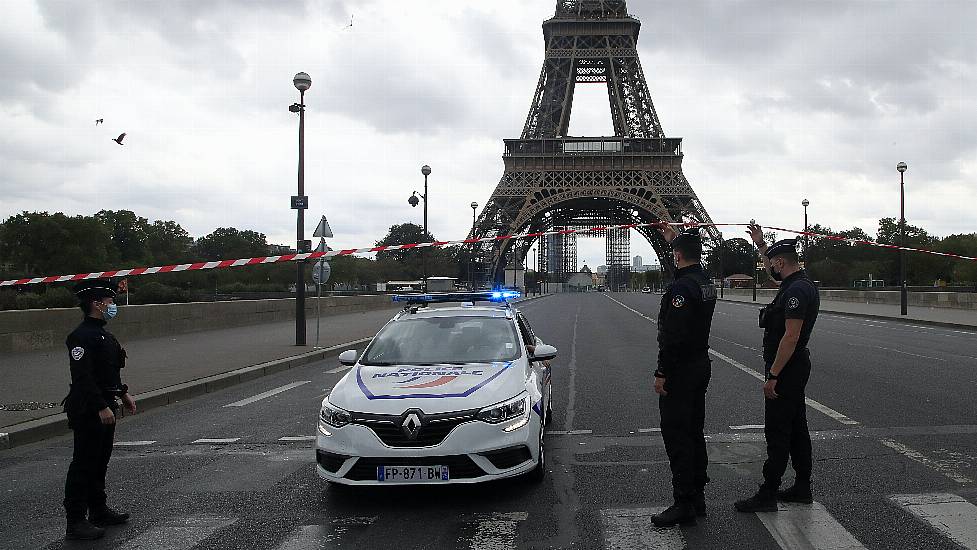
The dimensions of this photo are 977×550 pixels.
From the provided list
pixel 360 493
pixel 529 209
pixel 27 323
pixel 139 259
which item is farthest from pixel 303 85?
pixel 139 259

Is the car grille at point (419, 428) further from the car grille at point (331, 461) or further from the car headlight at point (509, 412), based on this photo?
the car grille at point (331, 461)

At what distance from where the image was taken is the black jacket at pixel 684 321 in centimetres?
468

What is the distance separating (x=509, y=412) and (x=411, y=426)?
2.36 feet

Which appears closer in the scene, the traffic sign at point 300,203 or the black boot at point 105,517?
the black boot at point 105,517

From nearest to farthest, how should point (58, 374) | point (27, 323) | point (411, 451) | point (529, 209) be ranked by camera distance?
1. point (411, 451)
2. point (58, 374)
3. point (27, 323)
4. point (529, 209)

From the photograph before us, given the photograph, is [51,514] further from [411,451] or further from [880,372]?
[880,372]

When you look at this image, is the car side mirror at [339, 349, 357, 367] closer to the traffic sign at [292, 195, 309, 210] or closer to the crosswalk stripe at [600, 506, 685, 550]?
the crosswalk stripe at [600, 506, 685, 550]

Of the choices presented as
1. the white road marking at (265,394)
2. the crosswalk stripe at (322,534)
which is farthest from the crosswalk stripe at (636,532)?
the white road marking at (265,394)

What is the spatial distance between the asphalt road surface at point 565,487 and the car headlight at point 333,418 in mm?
546

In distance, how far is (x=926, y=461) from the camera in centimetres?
614

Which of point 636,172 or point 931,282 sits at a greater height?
point 636,172

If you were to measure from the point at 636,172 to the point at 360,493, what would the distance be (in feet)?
177

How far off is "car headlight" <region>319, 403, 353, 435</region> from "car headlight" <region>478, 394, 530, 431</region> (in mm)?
928

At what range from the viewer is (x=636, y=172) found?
5744cm
